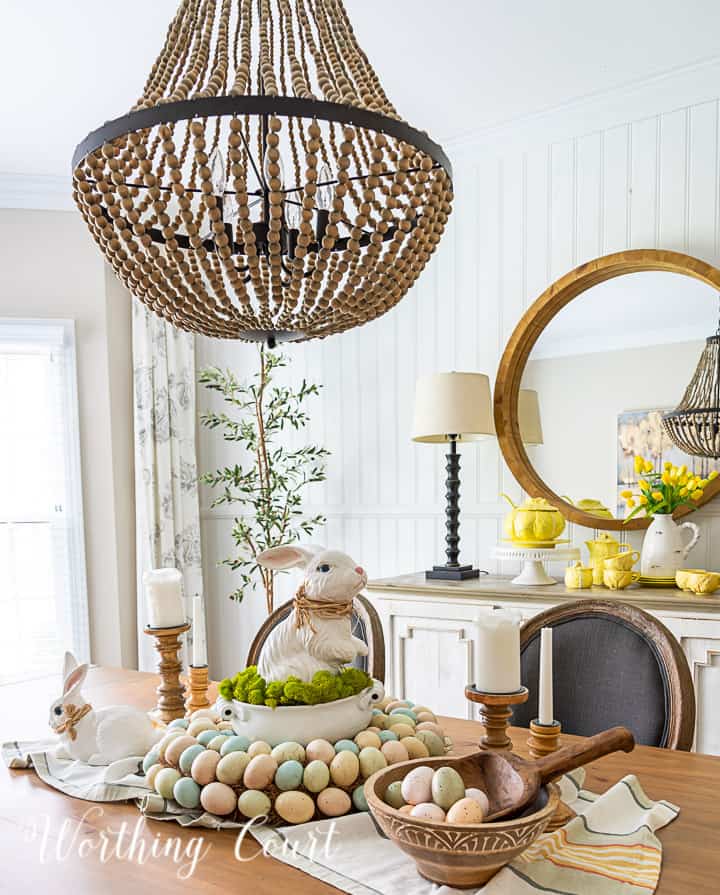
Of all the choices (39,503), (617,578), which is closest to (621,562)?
(617,578)

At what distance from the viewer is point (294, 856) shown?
3.43ft

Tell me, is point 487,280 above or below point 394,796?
above

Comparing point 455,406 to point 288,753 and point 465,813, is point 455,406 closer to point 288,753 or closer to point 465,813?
point 288,753

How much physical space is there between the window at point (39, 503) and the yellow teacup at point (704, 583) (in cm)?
258

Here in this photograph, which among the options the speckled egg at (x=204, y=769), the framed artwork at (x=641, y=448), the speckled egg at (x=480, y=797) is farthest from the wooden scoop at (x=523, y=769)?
the framed artwork at (x=641, y=448)

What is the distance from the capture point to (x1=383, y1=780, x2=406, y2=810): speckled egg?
3.28 feet

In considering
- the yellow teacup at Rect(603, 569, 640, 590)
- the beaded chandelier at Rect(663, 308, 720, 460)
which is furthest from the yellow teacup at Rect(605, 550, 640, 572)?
the beaded chandelier at Rect(663, 308, 720, 460)

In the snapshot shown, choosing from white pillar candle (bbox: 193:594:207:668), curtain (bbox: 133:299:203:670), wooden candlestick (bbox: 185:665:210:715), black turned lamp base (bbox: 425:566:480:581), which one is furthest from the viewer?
Result: curtain (bbox: 133:299:203:670)

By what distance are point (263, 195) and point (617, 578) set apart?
6.30ft

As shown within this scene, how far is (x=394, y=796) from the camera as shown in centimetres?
Result: 101

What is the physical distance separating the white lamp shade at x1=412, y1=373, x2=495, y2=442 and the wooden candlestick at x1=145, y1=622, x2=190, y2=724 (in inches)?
65.0

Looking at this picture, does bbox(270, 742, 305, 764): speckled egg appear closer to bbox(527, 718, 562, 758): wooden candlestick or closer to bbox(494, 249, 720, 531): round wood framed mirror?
bbox(527, 718, 562, 758): wooden candlestick

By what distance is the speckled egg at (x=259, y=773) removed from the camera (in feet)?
3.74

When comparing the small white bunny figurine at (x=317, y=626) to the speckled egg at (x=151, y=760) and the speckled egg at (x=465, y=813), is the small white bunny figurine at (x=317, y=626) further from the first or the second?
the speckled egg at (x=465, y=813)
